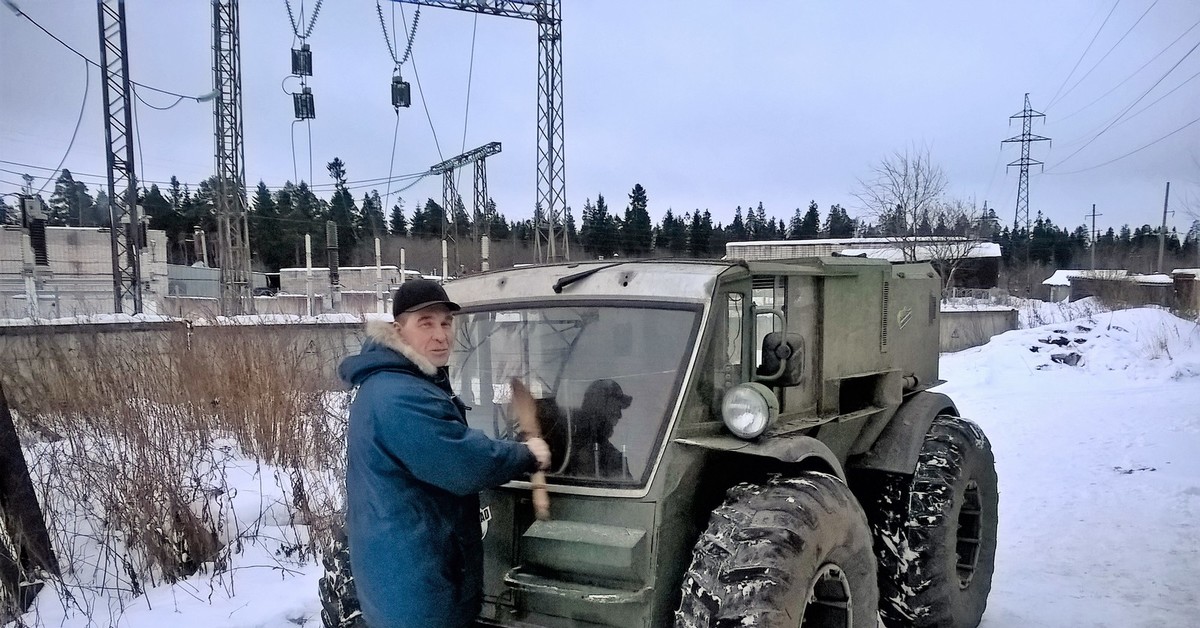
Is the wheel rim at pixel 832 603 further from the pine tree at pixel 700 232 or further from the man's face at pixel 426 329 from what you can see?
the pine tree at pixel 700 232

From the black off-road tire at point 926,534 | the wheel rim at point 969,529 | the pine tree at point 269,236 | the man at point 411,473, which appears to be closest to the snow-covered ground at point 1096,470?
the wheel rim at point 969,529

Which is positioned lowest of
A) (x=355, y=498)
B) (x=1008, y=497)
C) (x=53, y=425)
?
(x=1008, y=497)

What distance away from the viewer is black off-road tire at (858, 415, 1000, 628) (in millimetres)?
4242

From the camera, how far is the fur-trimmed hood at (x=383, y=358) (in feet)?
8.93

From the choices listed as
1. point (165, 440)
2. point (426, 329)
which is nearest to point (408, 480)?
point (426, 329)

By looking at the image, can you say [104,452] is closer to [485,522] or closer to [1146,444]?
[485,522]

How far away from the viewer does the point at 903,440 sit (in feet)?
14.6

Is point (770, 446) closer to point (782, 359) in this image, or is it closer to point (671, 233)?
point (782, 359)

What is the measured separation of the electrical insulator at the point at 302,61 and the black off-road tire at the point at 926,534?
1361 cm

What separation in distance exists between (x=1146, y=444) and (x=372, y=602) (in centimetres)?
963

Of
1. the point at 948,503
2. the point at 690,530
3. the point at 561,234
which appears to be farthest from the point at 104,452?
the point at 561,234

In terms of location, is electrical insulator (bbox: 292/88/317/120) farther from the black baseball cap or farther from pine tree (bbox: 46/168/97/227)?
the black baseball cap

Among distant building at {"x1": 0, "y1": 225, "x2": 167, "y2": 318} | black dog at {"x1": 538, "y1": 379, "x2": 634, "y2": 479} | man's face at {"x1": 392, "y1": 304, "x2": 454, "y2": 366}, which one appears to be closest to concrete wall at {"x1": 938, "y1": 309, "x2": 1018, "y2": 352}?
distant building at {"x1": 0, "y1": 225, "x2": 167, "y2": 318}

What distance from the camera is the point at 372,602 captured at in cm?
266
